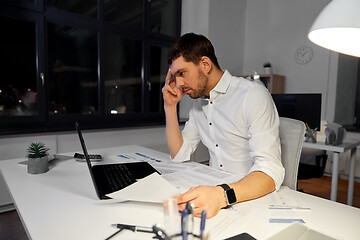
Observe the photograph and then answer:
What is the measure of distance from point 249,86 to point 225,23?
3148mm

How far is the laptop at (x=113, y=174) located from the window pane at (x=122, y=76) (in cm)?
210

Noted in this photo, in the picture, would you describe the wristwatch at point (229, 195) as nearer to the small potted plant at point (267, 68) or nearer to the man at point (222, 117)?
the man at point (222, 117)

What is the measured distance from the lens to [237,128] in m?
1.22

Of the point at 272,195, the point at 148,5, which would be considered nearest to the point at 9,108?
the point at 148,5

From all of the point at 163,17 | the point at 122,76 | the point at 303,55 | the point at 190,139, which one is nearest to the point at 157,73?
the point at 122,76

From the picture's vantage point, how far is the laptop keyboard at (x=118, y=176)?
0.90 meters

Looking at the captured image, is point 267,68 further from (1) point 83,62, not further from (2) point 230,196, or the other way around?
(2) point 230,196

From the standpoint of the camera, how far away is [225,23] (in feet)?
13.2

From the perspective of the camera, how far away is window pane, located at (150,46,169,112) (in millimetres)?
3578

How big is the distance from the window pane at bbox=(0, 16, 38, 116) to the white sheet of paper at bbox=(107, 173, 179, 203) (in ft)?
7.16

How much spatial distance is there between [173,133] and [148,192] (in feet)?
2.06

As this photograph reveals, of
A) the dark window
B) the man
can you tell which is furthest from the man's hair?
the dark window

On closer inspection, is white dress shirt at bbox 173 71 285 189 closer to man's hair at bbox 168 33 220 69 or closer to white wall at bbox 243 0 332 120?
man's hair at bbox 168 33 220 69

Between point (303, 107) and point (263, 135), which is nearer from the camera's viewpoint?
point (263, 135)
